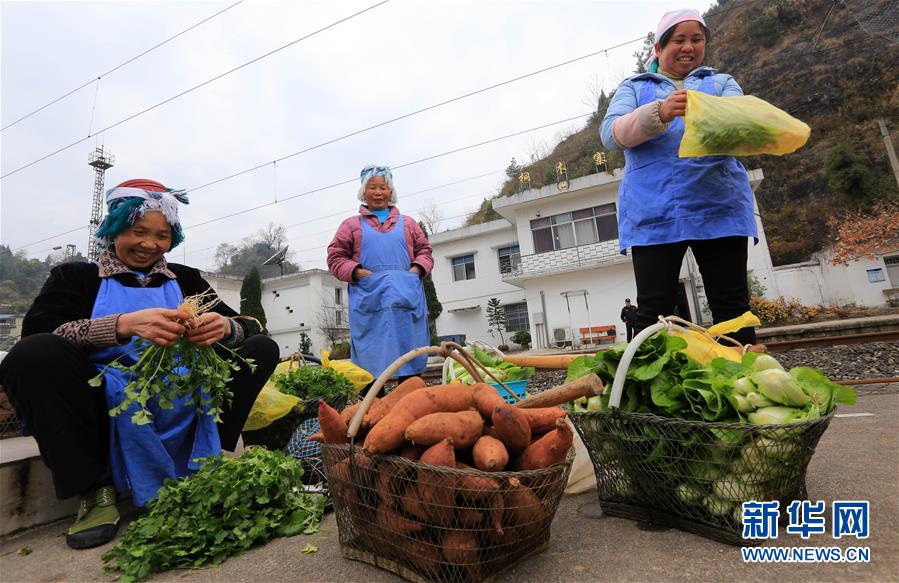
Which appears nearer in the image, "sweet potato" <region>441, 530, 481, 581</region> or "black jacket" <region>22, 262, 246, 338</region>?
"sweet potato" <region>441, 530, 481, 581</region>

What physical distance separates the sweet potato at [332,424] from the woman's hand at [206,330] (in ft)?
2.81

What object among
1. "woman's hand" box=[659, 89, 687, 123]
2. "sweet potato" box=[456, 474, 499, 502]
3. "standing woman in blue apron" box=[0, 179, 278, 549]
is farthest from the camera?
"woman's hand" box=[659, 89, 687, 123]

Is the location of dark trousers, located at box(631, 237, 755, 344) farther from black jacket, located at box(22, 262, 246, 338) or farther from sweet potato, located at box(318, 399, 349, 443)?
black jacket, located at box(22, 262, 246, 338)

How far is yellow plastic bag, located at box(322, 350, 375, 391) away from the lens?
3260 mm

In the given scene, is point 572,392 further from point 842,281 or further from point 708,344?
point 842,281

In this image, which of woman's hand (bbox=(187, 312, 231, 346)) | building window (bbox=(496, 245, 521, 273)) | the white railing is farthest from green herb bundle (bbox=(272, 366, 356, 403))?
building window (bbox=(496, 245, 521, 273))

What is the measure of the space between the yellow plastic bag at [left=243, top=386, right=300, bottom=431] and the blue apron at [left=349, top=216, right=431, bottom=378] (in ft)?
2.99

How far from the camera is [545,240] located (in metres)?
20.2

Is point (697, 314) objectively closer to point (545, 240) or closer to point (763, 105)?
point (545, 240)

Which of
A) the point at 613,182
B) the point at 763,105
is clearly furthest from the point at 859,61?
the point at 763,105

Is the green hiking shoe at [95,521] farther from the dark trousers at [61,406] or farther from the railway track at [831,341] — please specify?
the railway track at [831,341]

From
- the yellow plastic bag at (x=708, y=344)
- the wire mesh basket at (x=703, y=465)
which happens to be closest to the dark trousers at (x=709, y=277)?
the yellow plastic bag at (x=708, y=344)

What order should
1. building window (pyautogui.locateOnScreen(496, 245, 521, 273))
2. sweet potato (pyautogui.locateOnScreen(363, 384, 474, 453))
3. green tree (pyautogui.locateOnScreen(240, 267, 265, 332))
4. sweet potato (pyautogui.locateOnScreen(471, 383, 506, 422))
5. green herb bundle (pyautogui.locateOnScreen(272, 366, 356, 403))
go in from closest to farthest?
sweet potato (pyautogui.locateOnScreen(363, 384, 474, 453)) < sweet potato (pyautogui.locateOnScreen(471, 383, 506, 422)) < green herb bundle (pyautogui.locateOnScreen(272, 366, 356, 403)) < building window (pyautogui.locateOnScreen(496, 245, 521, 273)) < green tree (pyautogui.locateOnScreen(240, 267, 265, 332))

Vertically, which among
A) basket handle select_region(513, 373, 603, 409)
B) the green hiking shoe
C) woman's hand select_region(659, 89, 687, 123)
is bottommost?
the green hiking shoe
